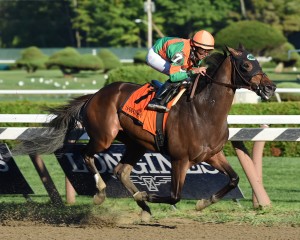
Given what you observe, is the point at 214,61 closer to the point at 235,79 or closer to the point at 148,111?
the point at 235,79

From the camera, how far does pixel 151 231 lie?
648 cm

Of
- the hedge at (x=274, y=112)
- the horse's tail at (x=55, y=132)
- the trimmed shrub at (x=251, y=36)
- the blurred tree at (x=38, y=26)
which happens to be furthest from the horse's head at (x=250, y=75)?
the blurred tree at (x=38, y=26)

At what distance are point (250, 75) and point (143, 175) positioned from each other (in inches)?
62.5

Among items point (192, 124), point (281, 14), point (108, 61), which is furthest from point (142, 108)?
point (281, 14)

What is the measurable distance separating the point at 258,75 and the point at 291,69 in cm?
4009

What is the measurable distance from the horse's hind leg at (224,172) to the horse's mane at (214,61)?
0.64 m

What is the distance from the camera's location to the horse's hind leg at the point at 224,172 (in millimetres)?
6902

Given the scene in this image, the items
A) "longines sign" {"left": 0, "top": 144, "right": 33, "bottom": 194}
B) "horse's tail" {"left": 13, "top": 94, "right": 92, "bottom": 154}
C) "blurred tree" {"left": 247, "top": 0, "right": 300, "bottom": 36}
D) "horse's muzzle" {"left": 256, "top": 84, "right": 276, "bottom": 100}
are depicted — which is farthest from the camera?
"blurred tree" {"left": 247, "top": 0, "right": 300, "bottom": 36}

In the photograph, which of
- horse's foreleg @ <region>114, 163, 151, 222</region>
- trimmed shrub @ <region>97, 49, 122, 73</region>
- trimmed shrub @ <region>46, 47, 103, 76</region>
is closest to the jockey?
horse's foreleg @ <region>114, 163, 151, 222</region>

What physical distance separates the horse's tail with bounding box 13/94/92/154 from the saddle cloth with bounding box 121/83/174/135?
659 millimetres

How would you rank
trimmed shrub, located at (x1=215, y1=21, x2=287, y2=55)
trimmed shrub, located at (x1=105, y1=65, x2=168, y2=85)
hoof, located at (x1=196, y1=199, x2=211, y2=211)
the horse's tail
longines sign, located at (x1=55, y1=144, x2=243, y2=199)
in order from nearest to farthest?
hoof, located at (x1=196, y1=199, x2=211, y2=211)
longines sign, located at (x1=55, y1=144, x2=243, y2=199)
the horse's tail
trimmed shrub, located at (x1=105, y1=65, x2=168, y2=85)
trimmed shrub, located at (x1=215, y1=21, x2=287, y2=55)

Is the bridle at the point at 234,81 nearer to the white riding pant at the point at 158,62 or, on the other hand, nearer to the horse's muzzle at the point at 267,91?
the horse's muzzle at the point at 267,91

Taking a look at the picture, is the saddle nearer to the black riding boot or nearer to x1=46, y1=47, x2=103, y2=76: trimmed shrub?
the black riding boot

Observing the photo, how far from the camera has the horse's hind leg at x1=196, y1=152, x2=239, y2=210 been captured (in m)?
6.90
